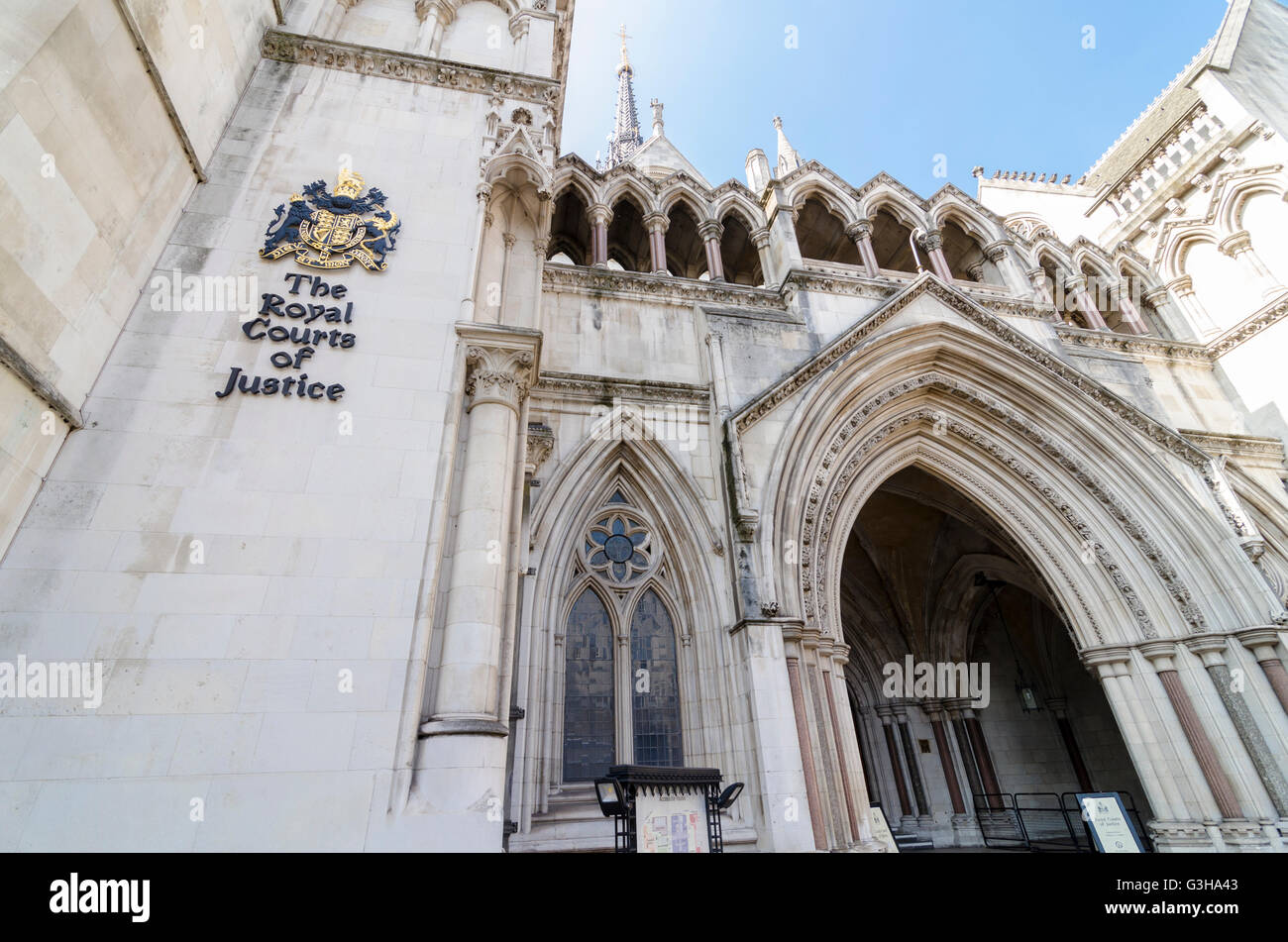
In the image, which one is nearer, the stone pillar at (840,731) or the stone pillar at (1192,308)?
the stone pillar at (840,731)

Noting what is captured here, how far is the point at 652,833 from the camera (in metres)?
4.35

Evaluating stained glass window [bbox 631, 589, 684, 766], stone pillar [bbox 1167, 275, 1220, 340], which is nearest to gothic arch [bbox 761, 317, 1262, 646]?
stained glass window [bbox 631, 589, 684, 766]

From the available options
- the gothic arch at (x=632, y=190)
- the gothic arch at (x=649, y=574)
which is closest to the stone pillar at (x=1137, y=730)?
the gothic arch at (x=649, y=574)

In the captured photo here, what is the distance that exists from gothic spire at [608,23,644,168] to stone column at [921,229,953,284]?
30.1 metres

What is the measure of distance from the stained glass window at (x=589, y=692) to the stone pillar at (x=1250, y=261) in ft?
49.8

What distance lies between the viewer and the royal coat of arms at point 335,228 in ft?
20.8

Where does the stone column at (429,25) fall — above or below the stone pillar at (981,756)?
above

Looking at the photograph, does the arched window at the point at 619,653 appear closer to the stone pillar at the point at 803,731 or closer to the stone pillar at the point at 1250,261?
the stone pillar at the point at 803,731

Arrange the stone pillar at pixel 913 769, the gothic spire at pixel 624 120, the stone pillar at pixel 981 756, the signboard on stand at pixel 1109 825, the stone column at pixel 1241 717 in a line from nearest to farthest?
the signboard on stand at pixel 1109 825, the stone column at pixel 1241 717, the stone pillar at pixel 913 769, the stone pillar at pixel 981 756, the gothic spire at pixel 624 120

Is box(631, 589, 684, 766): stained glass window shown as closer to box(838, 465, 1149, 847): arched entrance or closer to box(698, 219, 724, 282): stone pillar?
box(698, 219, 724, 282): stone pillar

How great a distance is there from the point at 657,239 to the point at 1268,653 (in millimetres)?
11703

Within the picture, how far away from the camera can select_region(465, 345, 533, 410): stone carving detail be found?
5.90 m

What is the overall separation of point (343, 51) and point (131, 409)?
6151mm

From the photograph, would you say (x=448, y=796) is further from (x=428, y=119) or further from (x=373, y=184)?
(x=428, y=119)
